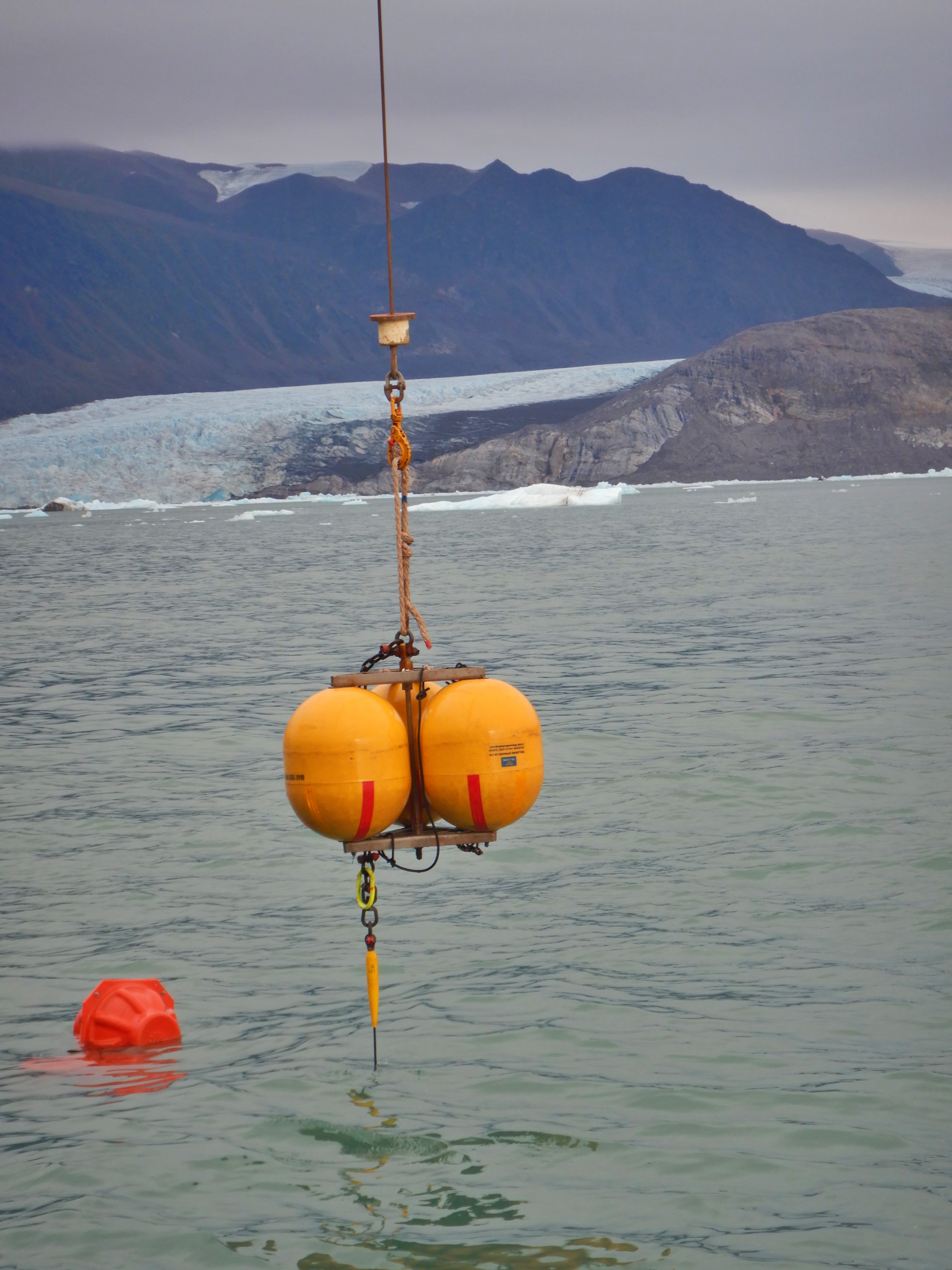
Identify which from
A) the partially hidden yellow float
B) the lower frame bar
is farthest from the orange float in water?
the lower frame bar

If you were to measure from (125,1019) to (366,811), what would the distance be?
1.77 metres

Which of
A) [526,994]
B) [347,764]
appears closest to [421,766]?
[347,764]

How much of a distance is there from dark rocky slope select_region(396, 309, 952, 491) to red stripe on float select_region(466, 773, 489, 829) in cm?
10466

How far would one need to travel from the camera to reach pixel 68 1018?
276 inches

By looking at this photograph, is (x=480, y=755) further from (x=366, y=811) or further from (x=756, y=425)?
(x=756, y=425)

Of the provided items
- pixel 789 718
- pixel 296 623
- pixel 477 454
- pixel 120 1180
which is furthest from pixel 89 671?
pixel 477 454

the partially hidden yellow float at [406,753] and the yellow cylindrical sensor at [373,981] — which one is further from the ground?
the partially hidden yellow float at [406,753]

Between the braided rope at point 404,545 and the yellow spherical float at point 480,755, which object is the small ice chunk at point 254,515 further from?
the yellow spherical float at point 480,755

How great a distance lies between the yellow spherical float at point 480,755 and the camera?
5699 millimetres

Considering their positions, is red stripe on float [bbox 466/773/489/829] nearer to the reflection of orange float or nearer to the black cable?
the black cable

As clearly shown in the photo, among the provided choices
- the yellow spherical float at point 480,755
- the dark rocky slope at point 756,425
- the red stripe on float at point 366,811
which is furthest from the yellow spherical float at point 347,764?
the dark rocky slope at point 756,425

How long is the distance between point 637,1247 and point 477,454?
359 feet

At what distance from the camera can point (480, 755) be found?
5.70m

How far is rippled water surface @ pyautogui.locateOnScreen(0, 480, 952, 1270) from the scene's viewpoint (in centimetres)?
513
